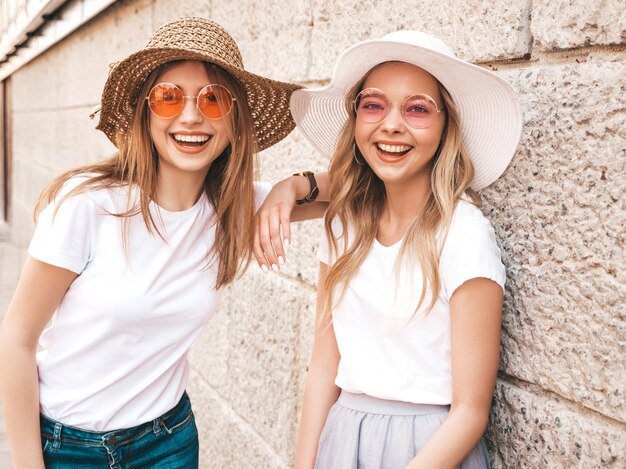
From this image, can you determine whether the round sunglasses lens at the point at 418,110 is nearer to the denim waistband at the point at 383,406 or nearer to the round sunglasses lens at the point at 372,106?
the round sunglasses lens at the point at 372,106

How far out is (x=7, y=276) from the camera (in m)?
8.91

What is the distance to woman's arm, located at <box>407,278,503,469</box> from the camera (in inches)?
66.6

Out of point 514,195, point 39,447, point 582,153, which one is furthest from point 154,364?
point 582,153

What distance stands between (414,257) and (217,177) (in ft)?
2.62

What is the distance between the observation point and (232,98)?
2.11 metres

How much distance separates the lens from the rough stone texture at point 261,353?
3.01m

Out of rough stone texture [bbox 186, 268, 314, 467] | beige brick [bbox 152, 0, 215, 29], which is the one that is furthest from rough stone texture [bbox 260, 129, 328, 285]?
beige brick [bbox 152, 0, 215, 29]

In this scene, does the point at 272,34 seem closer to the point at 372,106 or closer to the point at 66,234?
the point at 372,106

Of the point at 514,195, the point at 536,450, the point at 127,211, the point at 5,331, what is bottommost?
the point at 536,450

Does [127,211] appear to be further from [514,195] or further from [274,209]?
[514,195]

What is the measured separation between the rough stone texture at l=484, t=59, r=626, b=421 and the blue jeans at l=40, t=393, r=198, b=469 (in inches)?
40.6

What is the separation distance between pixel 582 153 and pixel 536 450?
2.48 ft

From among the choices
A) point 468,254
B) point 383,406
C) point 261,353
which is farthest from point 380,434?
point 261,353

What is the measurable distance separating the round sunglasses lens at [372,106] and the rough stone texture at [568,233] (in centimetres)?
34
